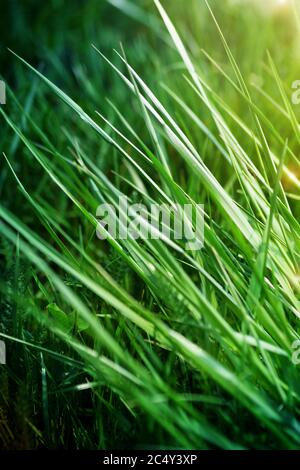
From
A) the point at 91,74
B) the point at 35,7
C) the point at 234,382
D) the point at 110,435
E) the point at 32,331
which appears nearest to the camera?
the point at 234,382

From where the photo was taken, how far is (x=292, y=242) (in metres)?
0.58

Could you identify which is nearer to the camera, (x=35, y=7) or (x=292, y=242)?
(x=292, y=242)

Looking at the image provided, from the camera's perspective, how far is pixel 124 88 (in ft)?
4.12

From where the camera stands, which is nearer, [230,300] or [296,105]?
[230,300]

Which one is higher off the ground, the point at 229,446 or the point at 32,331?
the point at 32,331

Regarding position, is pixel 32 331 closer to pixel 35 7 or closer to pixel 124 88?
pixel 124 88

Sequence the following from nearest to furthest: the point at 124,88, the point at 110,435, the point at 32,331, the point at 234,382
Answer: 1. the point at 234,382
2. the point at 110,435
3. the point at 32,331
4. the point at 124,88

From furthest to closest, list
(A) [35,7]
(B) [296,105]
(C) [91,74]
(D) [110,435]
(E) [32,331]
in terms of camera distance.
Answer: (A) [35,7], (C) [91,74], (B) [296,105], (E) [32,331], (D) [110,435]

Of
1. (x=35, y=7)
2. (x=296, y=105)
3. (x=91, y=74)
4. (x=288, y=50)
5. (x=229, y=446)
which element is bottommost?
(x=229, y=446)

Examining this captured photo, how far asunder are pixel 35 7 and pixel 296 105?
0.99 m

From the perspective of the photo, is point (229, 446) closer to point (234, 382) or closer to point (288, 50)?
point (234, 382)

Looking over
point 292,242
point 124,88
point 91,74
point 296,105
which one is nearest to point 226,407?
point 292,242

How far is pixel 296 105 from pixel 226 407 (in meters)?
0.63
